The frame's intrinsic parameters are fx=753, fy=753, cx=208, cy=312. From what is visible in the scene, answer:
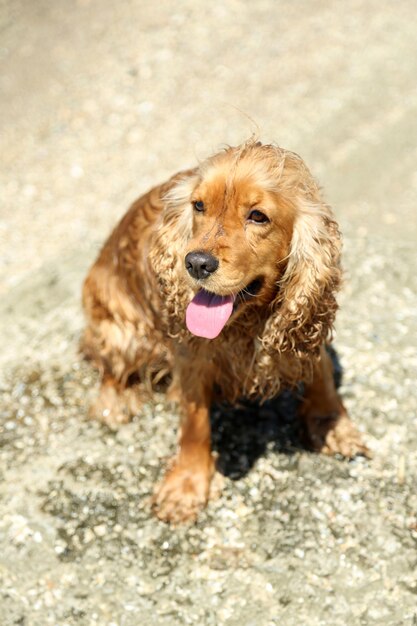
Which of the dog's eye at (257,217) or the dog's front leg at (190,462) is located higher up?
the dog's eye at (257,217)

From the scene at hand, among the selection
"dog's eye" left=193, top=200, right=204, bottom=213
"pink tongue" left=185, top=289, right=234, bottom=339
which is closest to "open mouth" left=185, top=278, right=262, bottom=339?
"pink tongue" left=185, top=289, right=234, bottom=339

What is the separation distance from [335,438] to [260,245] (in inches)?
61.3

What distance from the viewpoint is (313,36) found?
10.1 metres

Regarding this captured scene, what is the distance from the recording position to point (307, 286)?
340 centimetres

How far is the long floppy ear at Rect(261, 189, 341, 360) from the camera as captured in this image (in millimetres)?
3365

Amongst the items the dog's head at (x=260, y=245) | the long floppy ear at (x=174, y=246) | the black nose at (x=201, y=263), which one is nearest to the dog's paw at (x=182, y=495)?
the long floppy ear at (x=174, y=246)

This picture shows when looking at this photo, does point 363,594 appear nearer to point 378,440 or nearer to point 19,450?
point 378,440

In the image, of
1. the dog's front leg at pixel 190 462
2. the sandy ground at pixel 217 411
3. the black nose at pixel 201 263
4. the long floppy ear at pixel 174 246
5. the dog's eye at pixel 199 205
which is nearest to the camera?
the black nose at pixel 201 263

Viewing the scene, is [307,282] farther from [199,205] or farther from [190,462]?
[190,462]

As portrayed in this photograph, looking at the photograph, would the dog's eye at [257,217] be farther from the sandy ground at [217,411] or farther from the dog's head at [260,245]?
the sandy ground at [217,411]

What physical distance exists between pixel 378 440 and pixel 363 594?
99 cm

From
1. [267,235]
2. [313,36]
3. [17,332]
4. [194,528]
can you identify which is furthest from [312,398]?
[313,36]

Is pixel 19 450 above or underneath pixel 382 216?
above

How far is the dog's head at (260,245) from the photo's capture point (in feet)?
10.5
